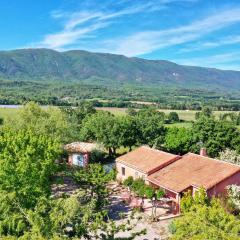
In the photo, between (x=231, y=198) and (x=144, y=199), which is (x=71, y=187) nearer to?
(x=144, y=199)

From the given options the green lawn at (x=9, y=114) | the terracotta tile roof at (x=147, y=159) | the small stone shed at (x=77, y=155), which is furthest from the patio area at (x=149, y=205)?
the green lawn at (x=9, y=114)

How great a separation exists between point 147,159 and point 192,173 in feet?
24.5

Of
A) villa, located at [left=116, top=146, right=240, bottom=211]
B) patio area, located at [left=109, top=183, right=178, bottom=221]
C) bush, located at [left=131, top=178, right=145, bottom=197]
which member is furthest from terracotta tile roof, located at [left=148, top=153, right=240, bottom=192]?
patio area, located at [left=109, top=183, right=178, bottom=221]

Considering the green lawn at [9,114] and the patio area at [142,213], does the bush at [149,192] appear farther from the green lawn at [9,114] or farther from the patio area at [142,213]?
the green lawn at [9,114]

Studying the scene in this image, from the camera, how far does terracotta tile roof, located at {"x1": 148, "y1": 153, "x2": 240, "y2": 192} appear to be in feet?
111

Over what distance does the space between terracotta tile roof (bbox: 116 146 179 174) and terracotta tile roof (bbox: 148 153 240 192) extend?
2.78ft

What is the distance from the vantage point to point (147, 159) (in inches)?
1663

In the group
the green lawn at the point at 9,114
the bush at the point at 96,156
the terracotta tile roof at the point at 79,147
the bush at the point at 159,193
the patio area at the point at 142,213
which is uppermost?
the green lawn at the point at 9,114

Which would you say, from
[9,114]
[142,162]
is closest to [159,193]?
[142,162]

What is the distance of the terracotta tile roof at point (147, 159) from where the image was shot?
39.8 meters

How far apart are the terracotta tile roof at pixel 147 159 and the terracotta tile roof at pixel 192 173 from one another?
846 mm

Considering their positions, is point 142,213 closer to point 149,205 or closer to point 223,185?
point 149,205

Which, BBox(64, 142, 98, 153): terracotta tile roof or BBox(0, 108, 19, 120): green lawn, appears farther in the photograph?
BBox(0, 108, 19, 120): green lawn

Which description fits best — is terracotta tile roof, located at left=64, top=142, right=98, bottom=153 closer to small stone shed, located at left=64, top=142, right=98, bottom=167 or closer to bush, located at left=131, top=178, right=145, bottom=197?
small stone shed, located at left=64, top=142, right=98, bottom=167
